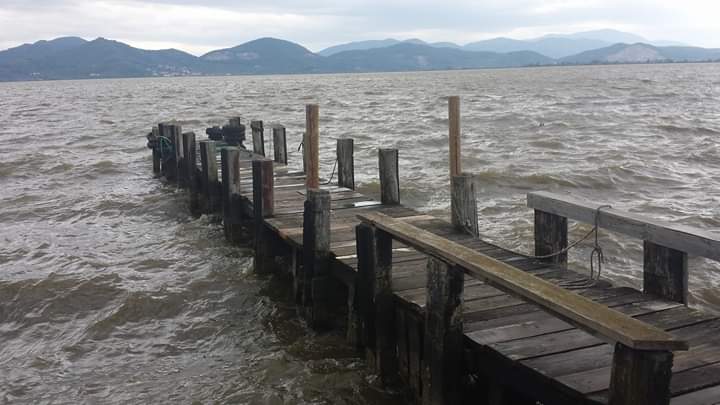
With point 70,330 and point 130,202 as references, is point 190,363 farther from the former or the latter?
point 130,202

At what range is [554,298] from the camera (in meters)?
3.71

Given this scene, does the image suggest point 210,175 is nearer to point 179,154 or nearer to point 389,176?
point 179,154

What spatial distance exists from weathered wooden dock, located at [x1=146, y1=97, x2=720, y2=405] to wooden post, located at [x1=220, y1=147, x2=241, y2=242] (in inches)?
74.9

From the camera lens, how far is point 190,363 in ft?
23.4

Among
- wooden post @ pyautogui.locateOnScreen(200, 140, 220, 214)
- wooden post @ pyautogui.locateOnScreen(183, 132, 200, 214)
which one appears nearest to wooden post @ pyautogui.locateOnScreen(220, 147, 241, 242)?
wooden post @ pyautogui.locateOnScreen(200, 140, 220, 214)

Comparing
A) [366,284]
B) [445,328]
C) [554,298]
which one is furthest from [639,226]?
[366,284]

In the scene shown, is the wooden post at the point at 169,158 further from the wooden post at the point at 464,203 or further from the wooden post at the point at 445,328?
the wooden post at the point at 445,328

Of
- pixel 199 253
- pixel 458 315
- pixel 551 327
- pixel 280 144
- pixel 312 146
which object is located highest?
pixel 312 146

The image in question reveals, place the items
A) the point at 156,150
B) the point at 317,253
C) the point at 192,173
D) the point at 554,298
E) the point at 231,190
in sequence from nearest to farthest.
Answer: the point at 554,298, the point at 317,253, the point at 231,190, the point at 192,173, the point at 156,150

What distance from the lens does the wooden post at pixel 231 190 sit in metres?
11.2

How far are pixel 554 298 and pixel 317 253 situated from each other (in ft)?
13.2

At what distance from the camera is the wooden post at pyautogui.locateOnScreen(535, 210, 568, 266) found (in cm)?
670

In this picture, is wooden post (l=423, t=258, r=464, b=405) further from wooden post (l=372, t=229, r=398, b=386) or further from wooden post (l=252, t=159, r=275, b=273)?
wooden post (l=252, t=159, r=275, b=273)

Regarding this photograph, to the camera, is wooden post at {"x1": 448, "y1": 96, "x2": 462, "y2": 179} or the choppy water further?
wooden post at {"x1": 448, "y1": 96, "x2": 462, "y2": 179}
